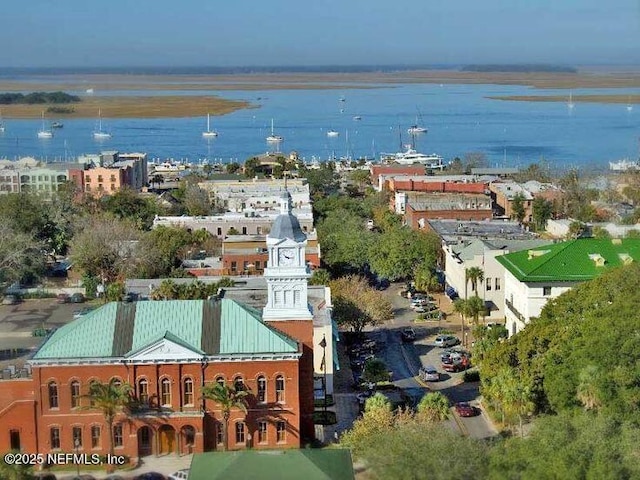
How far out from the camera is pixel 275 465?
29.0 meters

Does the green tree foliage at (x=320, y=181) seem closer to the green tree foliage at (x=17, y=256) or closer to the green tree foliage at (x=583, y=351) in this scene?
the green tree foliage at (x=17, y=256)

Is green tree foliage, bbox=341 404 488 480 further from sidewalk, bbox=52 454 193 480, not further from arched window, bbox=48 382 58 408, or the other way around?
arched window, bbox=48 382 58 408

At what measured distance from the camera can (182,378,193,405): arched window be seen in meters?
35.1

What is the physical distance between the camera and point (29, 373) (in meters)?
37.1

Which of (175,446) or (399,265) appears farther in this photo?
(399,265)

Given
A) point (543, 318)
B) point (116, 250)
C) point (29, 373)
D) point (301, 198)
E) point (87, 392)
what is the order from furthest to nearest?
point (301, 198) < point (116, 250) < point (543, 318) < point (29, 373) < point (87, 392)

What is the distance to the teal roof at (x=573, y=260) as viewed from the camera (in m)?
49.5

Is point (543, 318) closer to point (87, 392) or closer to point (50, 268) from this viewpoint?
point (87, 392)

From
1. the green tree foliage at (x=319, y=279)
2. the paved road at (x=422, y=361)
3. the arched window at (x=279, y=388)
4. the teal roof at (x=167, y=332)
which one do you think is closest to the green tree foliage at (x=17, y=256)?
the green tree foliage at (x=319, y=279)

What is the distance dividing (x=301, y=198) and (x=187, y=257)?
2322cm

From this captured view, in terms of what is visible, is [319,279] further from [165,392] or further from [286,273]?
[165,392]

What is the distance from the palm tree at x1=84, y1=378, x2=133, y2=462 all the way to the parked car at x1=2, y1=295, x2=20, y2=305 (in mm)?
29590

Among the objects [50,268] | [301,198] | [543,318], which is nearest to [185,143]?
[301,198]

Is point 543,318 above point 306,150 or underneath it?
above
